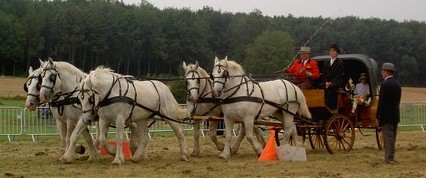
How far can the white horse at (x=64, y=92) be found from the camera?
1228 cm

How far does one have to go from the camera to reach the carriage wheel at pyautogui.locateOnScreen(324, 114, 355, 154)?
14.4 metres

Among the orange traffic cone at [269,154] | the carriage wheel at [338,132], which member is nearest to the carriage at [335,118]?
the carriage wheel at [338,132]

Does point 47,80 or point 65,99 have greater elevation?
point 47,80

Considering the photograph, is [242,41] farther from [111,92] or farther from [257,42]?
[111,92]

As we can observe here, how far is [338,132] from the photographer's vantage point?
1464 centimetres

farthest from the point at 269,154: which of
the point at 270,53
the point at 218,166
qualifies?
the point at 270,53

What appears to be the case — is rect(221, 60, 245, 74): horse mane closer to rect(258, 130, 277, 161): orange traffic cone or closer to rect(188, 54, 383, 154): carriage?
rect(188, 54, 383, 154): carriage

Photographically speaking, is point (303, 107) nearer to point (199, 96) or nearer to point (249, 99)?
point (249, 99)

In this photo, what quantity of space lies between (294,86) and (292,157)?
77.1 inches

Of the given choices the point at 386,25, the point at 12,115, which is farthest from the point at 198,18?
the point at 12,115

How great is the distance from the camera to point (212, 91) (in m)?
13.4

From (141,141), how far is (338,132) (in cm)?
420

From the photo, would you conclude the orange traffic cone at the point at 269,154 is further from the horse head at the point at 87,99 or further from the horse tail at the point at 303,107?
the horse head at the point at 87,99

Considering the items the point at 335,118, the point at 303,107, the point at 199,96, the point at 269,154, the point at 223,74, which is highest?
the point at 223,74
